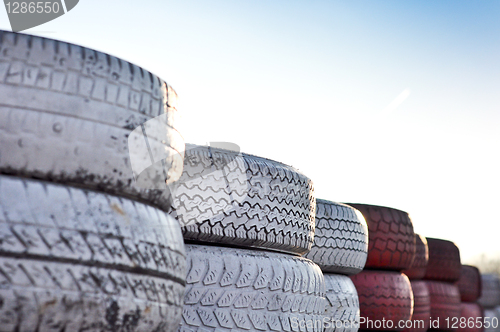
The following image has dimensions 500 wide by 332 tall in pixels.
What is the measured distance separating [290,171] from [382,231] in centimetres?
183

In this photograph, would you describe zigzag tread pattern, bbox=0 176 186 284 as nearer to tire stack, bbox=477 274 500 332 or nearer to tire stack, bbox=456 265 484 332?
tire stack, bbox=456 265 484 332

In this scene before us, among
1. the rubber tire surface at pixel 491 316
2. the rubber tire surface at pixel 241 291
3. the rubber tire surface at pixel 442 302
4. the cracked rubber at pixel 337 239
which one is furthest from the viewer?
the rubber tire surface at pixel 491 316

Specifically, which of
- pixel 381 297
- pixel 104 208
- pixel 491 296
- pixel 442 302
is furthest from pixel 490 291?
pixel 104 208

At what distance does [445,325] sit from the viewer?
4809mm

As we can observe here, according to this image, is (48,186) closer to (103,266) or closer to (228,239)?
(103,266)

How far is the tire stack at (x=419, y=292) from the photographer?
13.5 feet

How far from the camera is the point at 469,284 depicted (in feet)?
21.4

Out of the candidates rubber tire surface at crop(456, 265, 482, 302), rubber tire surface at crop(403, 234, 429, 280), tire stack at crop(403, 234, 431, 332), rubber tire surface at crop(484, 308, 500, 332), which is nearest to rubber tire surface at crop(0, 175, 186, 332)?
tire stack at crop(403, 234, 431, 332)

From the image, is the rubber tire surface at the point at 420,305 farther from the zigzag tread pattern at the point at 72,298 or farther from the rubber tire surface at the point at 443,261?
the zigzag tread pattern at the point at 72,298

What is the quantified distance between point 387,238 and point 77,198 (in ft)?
9.37

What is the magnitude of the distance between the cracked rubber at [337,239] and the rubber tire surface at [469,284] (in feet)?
13.5

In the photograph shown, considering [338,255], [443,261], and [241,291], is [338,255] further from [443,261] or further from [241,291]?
[443,261]

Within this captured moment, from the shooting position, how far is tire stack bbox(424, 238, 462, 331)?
4812mm

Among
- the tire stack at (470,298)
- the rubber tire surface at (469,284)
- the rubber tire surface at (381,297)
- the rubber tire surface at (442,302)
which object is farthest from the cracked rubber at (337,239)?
the rubber tire surface at (469,284)
